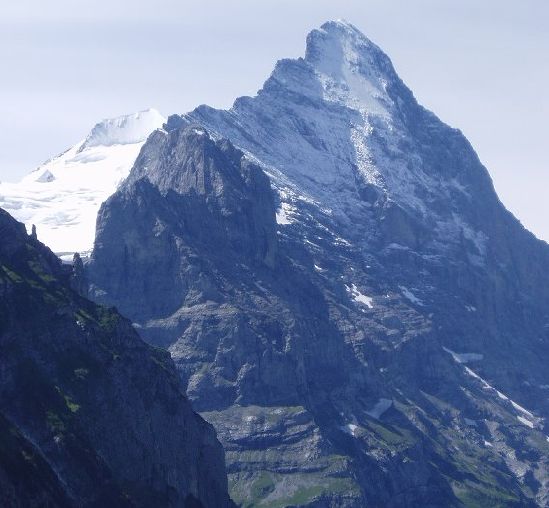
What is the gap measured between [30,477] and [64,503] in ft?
28.7

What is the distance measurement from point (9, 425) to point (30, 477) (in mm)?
11710

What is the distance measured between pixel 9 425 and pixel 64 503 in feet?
34.5

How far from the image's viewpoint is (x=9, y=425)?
619ft

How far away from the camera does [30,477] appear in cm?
17850

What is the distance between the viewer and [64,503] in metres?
186
